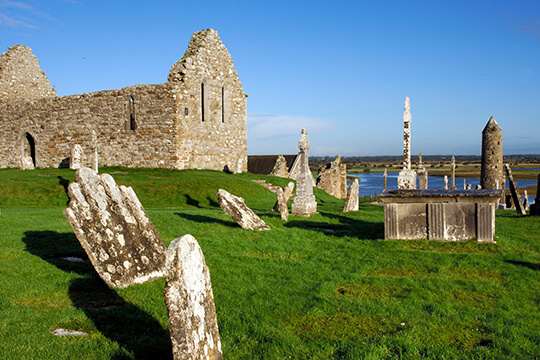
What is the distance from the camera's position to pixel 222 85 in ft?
93.7

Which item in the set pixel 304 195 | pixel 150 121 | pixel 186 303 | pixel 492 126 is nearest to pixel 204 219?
pixel 304 195

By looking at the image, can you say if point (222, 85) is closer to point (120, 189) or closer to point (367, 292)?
point (120, 189)

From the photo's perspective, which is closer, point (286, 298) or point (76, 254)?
point (286, 298)

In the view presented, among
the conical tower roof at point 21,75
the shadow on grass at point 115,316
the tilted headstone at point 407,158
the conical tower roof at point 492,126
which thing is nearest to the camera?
the shadow on grass at point 115,316

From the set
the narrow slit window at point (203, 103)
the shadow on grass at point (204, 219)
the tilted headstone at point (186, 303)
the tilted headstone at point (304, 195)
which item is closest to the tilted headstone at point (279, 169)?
the narrow slit window at point (203, 103)

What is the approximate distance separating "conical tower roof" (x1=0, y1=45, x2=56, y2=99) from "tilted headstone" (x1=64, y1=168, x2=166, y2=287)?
30231 mm

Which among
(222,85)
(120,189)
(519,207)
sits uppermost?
(222,85)

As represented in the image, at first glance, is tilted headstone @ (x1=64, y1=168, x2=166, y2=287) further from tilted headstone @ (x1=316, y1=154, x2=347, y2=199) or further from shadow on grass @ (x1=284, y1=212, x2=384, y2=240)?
tilted headstone @ (x1=316, y1=154, x2=347, y2=199)

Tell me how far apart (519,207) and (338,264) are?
14.1 meters

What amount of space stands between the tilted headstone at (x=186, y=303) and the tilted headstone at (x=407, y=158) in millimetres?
11824

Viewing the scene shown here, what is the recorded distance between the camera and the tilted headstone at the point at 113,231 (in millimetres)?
6492

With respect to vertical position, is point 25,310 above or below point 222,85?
below

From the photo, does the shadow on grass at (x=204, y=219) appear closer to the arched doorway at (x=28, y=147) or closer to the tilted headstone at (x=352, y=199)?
the tilted headstone at (x=352, y=199)

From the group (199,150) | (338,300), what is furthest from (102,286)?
(199,150)
